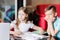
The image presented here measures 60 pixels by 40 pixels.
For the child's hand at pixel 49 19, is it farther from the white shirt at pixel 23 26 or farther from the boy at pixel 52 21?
the white shirt at pixel 23 26

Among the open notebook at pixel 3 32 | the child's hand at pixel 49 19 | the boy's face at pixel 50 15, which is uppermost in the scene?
the boy's face at pixel 50 15

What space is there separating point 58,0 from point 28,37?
337mm

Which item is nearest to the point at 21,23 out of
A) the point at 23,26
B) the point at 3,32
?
the point at 23,26

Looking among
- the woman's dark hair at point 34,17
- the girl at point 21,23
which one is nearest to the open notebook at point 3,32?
the girl at point 21,23

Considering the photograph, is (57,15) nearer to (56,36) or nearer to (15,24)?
(56,36)

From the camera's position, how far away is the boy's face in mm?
963

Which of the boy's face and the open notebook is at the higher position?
the boy's face

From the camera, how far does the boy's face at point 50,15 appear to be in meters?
0.96

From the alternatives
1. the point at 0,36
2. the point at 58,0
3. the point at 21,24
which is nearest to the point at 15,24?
the point at 21,24

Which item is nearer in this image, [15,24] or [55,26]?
[55,26]

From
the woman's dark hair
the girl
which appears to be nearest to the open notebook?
the girl

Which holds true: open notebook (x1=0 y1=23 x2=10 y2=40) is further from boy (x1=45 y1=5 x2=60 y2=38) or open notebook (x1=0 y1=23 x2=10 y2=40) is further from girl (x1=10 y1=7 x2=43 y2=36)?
boy (x1=45 y1=5 x2=60 y2=38)

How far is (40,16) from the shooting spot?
3.29 ft

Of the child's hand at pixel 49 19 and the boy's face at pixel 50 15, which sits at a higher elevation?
the boy's face at pixel 50 15
